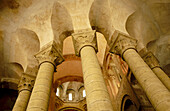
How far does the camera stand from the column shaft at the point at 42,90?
11.7 ft

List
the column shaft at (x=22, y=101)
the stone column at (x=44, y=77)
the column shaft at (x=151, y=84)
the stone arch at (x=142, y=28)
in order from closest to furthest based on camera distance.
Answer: the column shaft at (x=151, y=84)
the stone column at (x=44, y=77)
the column shaft at (x=22, y=101)
the stone arch at (x=142, y=28)

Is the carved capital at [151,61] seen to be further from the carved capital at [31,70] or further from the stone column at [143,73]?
the carved capital at [31,70]

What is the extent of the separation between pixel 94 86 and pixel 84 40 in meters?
2.12

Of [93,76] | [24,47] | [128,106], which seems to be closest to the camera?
[93,76]

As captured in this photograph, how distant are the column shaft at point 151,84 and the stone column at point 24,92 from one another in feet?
12.6

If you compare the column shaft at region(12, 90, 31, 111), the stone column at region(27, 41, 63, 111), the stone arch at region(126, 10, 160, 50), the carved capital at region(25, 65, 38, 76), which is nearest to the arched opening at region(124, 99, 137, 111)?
the stone arch at region(126, 10, 160, 50)

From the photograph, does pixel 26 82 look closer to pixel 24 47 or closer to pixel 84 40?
pixel 24 47

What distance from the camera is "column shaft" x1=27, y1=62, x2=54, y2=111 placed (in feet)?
11.7

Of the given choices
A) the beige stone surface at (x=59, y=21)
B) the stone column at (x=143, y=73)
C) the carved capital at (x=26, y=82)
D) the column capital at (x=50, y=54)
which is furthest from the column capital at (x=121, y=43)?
the carved capital at (x=26, y=82)

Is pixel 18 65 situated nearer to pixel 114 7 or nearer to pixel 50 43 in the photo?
pixel 50 43

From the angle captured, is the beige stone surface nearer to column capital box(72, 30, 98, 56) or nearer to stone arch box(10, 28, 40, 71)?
stone arch box(10, 28, 40, 71)

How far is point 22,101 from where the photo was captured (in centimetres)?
522

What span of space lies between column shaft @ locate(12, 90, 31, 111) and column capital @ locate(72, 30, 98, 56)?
2472 mm

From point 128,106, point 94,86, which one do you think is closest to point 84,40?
point 94,86
